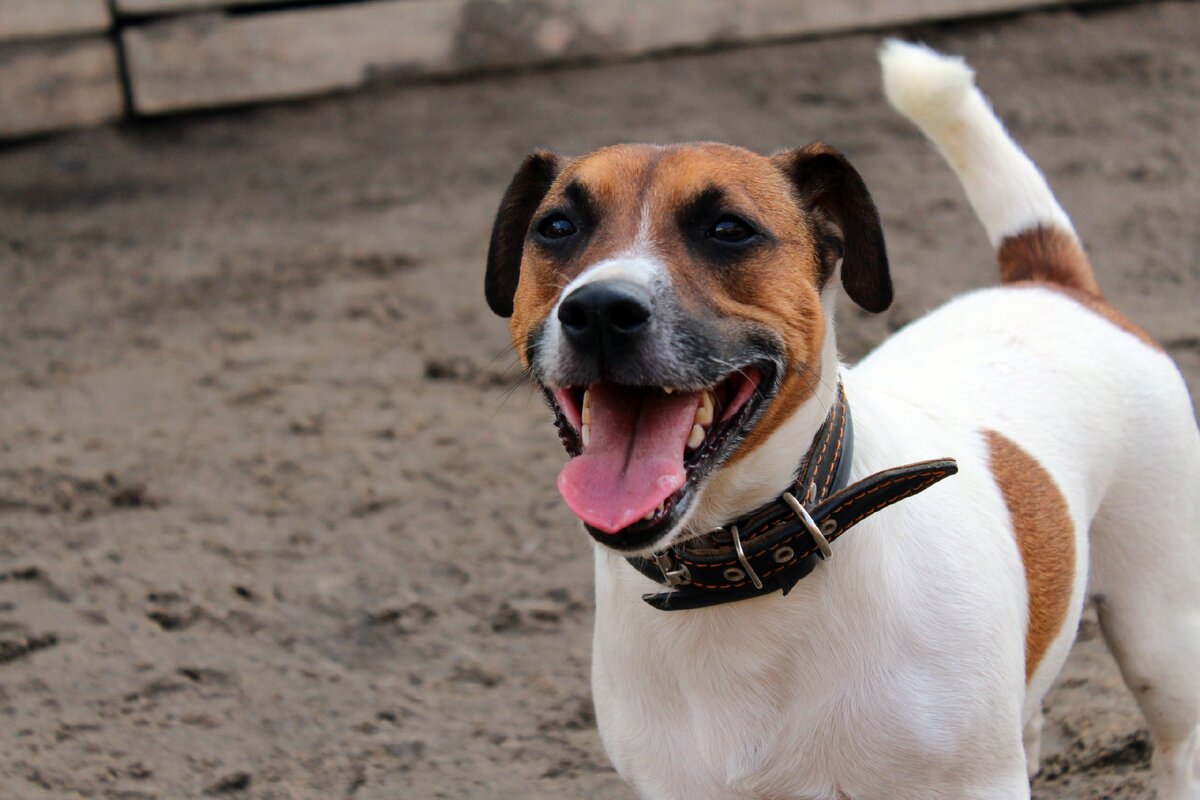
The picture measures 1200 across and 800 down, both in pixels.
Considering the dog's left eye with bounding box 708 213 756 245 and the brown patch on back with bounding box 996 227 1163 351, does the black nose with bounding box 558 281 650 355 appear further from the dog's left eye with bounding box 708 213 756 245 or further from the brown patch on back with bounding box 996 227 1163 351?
the brown patch on back with bounding box 996 227 1163 351

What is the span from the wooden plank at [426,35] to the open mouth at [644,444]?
5473mm

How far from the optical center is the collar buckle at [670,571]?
222 centimetres

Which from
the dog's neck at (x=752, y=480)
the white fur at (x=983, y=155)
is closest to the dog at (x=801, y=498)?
the dog's neck at (x=752, y=480)

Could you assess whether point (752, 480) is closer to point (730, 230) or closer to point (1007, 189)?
point (730, 230)

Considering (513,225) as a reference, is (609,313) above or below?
above

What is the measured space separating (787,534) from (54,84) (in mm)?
5969

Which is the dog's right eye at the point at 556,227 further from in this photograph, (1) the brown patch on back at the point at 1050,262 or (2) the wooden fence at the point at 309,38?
(2) the wooden fence at the point at 309,38

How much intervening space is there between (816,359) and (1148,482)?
34.6 inches

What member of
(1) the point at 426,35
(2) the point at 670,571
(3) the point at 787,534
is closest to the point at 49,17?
(1) the point at 426,35

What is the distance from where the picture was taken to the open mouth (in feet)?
6.84

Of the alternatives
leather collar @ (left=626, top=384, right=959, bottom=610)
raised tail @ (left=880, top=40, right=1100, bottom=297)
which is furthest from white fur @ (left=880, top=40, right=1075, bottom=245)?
leather collar @ (left=626, top=384, right=959, bottom=610)

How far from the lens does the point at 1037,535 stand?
2.50m

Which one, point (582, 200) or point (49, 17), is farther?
point (49, 17)

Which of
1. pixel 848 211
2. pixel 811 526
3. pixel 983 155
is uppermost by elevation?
pixel 848 211
